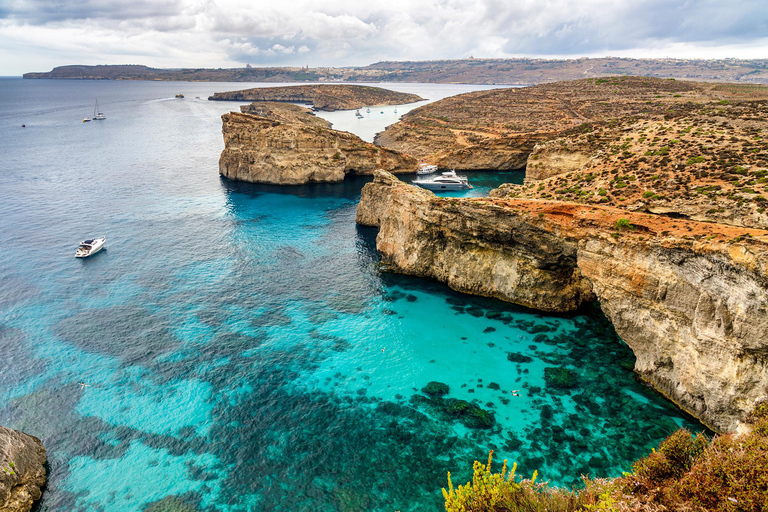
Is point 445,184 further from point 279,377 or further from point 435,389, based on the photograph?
point 279,377

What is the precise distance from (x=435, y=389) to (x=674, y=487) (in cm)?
1740

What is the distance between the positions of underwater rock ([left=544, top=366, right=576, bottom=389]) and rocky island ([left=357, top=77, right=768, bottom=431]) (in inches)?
197

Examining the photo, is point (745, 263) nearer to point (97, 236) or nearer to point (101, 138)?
point (97, 236)

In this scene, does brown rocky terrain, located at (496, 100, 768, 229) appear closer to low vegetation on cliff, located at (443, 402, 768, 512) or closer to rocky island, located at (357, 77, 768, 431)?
rocky island, located at (357, 77, 768, 431)

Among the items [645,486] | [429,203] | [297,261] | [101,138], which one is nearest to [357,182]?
[297,261]

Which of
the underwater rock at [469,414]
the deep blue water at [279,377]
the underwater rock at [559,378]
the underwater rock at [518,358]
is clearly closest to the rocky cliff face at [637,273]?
the deep blue water at [279,377]

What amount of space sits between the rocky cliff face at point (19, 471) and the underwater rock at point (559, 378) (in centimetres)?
3308

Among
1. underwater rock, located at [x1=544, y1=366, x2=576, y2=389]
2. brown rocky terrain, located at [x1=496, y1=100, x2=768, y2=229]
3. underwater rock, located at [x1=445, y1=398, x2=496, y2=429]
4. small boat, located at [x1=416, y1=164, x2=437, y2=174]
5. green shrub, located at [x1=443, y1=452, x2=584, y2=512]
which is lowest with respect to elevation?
underwater rock, located at [x1=445, y1=398, x2=496, y2=429]

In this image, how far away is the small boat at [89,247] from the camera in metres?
50.0

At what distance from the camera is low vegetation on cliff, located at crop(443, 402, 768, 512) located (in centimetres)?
1280

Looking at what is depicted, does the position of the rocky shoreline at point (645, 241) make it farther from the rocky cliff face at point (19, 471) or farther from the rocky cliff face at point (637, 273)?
the rocky cliff face at point (19, 471)

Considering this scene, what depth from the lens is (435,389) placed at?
99.1 feet

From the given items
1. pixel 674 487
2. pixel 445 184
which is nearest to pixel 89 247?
pixel 445 184

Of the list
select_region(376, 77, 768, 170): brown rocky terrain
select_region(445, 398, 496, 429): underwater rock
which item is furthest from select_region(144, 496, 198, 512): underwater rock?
select_region(376, 77, 768, 170): brown rocky terrain
